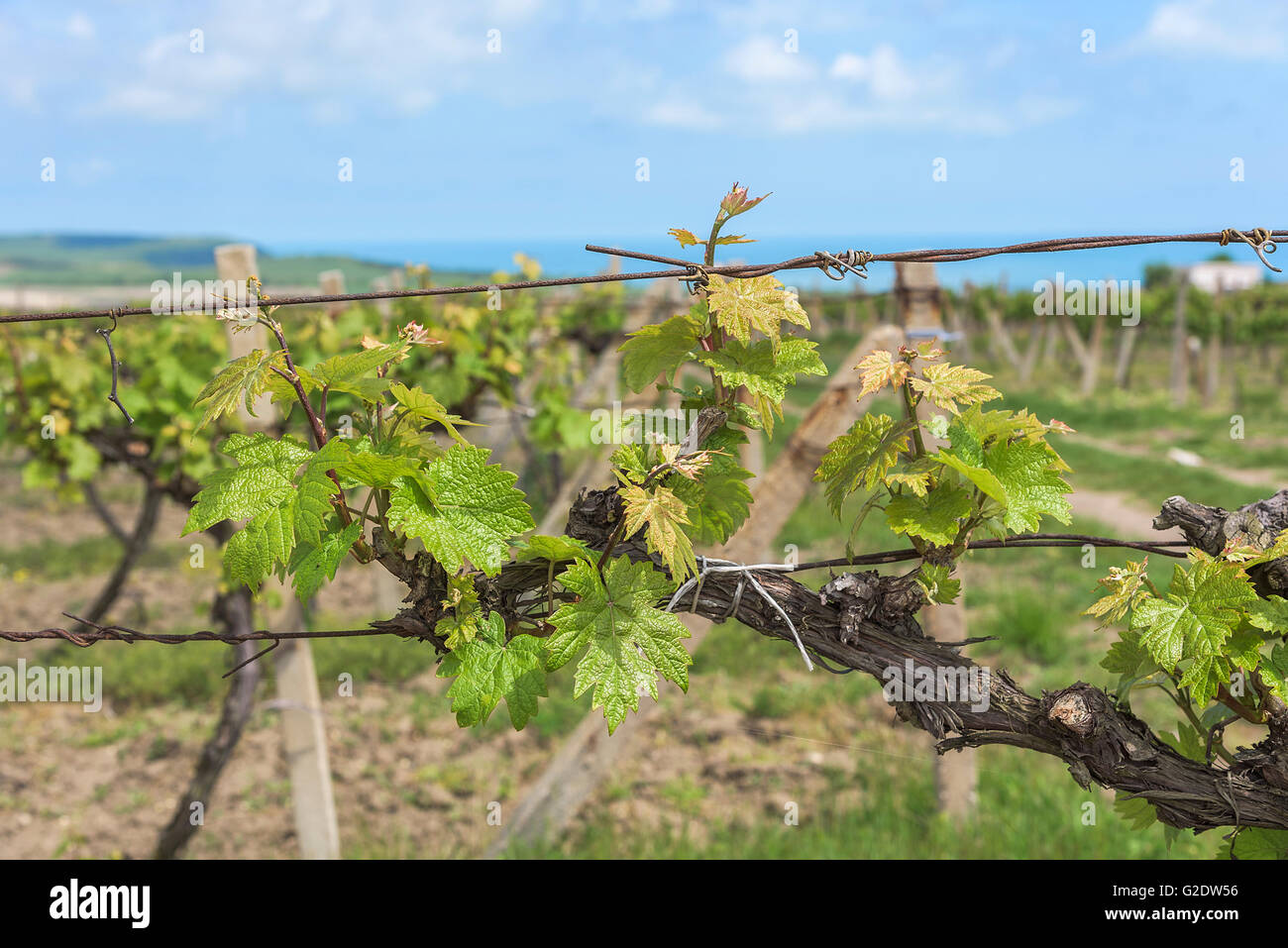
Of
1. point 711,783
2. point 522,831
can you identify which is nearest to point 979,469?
point 522,831

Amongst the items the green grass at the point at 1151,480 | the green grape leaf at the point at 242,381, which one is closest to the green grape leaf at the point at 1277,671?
the green grape leaf at the point at 242,381

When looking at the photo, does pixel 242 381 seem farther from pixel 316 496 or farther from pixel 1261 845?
pixel 1261 845

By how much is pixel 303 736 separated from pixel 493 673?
2821mm

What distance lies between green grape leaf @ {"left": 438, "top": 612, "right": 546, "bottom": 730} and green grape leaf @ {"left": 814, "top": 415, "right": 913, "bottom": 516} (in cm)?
50

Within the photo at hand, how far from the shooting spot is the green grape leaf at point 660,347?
1.45 meters

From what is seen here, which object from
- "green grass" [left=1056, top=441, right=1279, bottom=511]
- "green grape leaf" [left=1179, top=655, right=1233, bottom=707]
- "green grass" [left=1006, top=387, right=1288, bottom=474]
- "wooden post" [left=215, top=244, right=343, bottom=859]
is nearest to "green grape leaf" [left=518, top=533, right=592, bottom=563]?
"green grape leaf" [left=1179, top=655, right=1233, bottom=707]

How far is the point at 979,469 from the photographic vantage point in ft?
4.36

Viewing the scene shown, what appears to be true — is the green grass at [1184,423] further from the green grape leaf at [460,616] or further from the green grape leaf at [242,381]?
the green grape leaf at [242,381]

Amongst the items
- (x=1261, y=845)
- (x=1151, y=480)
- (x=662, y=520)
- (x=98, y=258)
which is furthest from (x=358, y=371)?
(x=98, y=258)

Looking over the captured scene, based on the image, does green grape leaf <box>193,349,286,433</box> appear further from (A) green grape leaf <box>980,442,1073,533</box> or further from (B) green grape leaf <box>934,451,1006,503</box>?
(A) green grape leaf <box>980,442,1073,533</box>

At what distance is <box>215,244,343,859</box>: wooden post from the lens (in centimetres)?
384
